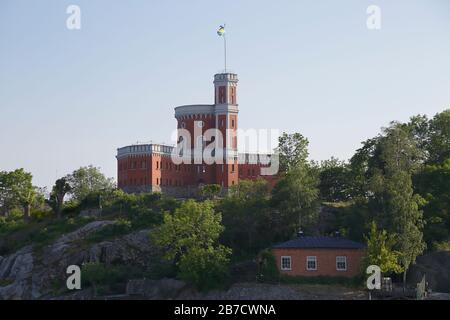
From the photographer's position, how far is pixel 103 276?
8019 cm

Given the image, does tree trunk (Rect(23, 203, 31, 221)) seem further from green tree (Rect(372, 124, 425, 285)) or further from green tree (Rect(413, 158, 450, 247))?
green tree (Rect(413, 158, 450, 247))

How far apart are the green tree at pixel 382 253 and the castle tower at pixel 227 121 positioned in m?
34.6

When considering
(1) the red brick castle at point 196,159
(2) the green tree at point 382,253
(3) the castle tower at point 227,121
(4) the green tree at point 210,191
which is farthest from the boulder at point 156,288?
(3) the castle tower at point 227,121

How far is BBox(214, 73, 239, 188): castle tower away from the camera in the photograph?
108 meters

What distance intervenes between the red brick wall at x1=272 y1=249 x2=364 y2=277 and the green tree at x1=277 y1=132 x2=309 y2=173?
21.1 m

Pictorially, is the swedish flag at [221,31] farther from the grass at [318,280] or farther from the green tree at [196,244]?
the grass at [318,280]

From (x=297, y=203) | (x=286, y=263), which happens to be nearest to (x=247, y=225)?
(x=297, y=203)

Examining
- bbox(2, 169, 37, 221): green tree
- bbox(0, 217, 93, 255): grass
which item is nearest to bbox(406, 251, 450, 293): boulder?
bbox(0, 217, 93, 255): grass

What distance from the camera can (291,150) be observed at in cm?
9931

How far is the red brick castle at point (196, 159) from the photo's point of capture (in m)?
108

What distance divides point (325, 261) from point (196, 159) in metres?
35.4

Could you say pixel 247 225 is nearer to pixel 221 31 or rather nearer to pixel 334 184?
pixel 334 184
